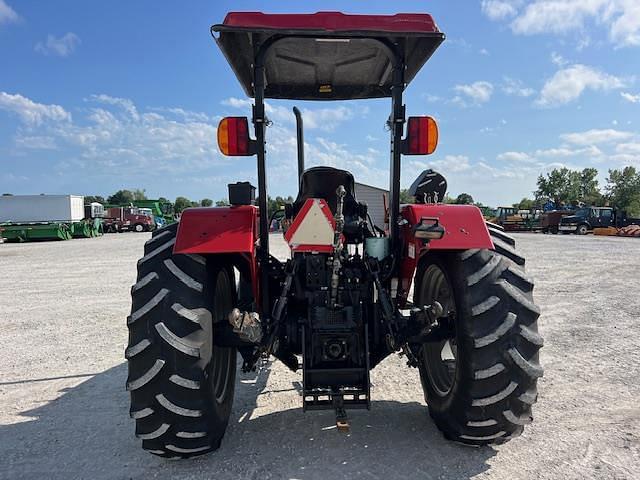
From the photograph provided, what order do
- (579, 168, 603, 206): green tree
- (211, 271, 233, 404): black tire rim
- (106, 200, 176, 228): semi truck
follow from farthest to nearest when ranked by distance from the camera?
(579, 168, 603, 206): green tree < (106, 200, 176, 228): semi truck < (211, 271, 233, 404): black tire rim

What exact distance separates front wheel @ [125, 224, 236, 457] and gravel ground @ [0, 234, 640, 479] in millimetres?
291

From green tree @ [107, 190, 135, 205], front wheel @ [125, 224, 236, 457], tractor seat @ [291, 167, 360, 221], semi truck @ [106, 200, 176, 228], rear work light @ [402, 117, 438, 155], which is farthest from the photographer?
green tree @ [107, 190, 135, 205]

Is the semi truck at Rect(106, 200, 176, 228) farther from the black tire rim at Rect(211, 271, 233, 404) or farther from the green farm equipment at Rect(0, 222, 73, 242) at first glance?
the black tire rim at Rect(211, 271, 233, 404)

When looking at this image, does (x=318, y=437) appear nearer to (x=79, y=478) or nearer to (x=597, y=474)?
(x=79, y=478)

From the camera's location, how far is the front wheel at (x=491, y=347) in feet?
8.84

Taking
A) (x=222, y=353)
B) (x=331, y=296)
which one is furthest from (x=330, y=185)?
(x=222, y=353)

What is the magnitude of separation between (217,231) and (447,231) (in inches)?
55.8

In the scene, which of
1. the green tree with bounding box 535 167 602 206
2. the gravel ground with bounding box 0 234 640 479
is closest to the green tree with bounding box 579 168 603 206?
the green tree with bounding box 535 167 602 206

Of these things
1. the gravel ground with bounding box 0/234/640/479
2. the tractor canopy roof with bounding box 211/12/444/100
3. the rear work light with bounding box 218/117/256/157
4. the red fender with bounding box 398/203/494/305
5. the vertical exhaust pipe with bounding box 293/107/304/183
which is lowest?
the gravel ground with bounding box 0/234/640/479

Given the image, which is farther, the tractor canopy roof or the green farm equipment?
the green farm equipment

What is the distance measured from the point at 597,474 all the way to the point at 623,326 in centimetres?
442

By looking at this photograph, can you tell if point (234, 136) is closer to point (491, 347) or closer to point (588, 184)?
point (491, 347)

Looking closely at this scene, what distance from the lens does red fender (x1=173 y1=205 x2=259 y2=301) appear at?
9.05 feet

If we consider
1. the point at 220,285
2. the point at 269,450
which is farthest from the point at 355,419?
the point at 220,285
